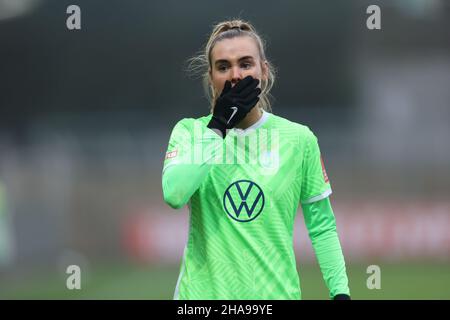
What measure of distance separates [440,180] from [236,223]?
9.79 meters

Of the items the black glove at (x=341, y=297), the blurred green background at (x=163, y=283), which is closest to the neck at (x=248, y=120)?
the black glove at (x=341, y=297)

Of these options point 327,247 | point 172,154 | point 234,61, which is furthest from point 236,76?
point 327,247

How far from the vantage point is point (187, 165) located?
8.55 feet

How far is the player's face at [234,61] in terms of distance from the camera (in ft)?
9.07

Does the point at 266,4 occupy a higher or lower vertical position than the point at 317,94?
higher

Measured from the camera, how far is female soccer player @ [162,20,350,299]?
266 cm

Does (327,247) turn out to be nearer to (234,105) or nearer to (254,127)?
(254,127)

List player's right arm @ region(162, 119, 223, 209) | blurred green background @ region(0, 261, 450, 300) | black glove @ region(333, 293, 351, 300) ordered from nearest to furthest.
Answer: player's right arm @ region(162, 119, 223, 209) < black glove @ region(333, 293, 351, 300) < blurred green background @ region(0, 261, 450, 300)

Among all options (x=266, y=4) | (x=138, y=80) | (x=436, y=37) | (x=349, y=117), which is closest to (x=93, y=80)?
(x=138, y=80)

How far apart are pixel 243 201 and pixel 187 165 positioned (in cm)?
24

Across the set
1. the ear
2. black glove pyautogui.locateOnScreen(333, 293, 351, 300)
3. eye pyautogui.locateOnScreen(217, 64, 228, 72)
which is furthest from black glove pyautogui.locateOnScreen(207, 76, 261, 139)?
black glove pyautogui.locateOnScreen(333, 293, 351, 300)

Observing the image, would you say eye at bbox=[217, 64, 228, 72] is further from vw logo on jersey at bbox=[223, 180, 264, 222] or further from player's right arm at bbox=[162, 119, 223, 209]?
vw logo on jersey at bbox=[223, 180, 264, 222]
